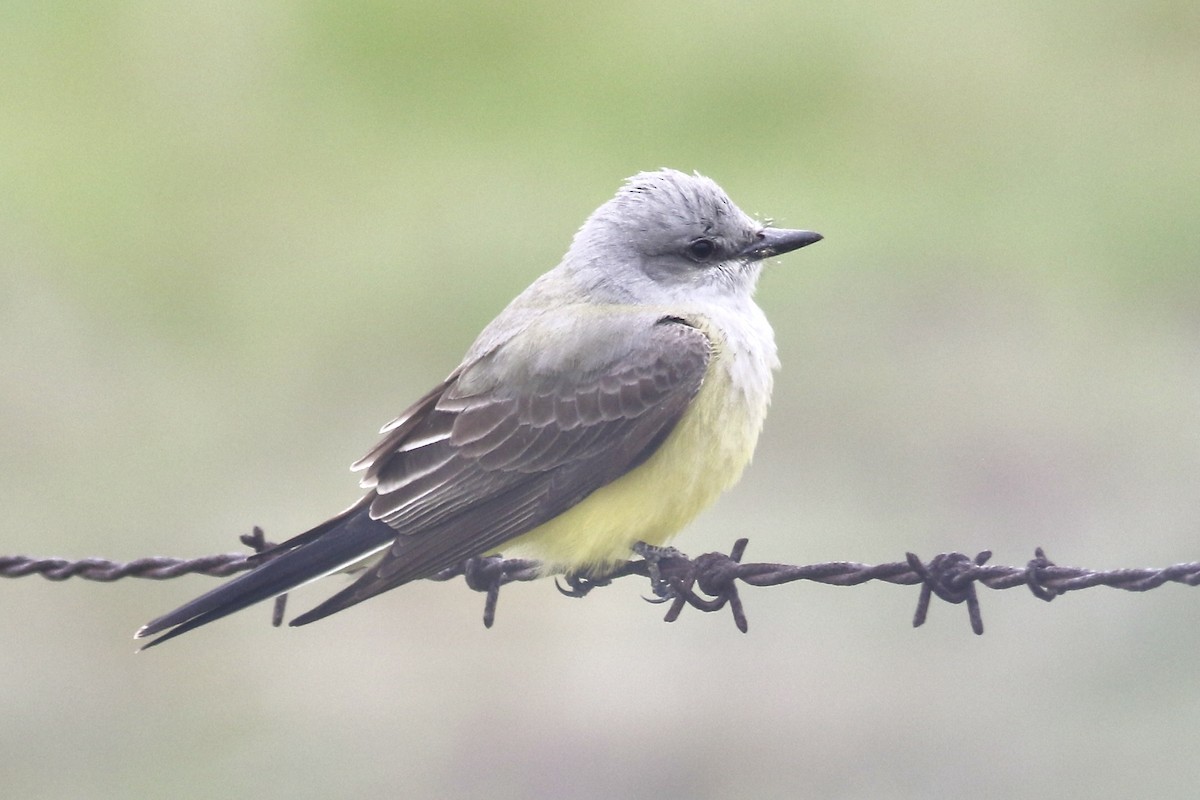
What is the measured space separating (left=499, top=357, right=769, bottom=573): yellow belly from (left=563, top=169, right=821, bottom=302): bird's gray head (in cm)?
65

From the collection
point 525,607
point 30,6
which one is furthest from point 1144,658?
point 30,6

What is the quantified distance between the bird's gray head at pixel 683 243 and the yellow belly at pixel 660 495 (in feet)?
2.14

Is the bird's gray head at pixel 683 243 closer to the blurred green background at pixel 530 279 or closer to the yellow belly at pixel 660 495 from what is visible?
the yellow belly at pixel 660 495

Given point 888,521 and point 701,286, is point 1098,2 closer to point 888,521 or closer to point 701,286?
point 888,521

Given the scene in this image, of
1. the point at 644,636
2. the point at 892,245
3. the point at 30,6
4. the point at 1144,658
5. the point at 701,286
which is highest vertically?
the point at 30,6

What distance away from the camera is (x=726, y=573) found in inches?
181

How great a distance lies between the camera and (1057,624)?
8.66m

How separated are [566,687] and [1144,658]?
2.83m

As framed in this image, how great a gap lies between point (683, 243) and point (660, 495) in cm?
104

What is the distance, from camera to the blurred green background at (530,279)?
8.59 metres

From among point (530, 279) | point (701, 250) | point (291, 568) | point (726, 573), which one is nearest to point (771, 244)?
point (701, 250)

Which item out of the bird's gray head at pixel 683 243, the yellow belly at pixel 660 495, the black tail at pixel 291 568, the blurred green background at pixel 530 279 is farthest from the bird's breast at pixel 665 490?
the blurred green background at pixel 530 279

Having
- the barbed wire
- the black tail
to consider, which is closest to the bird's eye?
the barbed wire

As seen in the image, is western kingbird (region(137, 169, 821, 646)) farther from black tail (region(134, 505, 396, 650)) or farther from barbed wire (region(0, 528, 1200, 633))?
barbed wire (region(0, 528, 1200, 633))
